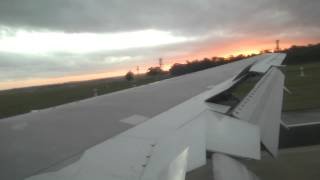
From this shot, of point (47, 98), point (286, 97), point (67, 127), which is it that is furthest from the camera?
point (47, 98)

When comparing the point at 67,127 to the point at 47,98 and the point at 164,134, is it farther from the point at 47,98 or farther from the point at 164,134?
the point at 47,98

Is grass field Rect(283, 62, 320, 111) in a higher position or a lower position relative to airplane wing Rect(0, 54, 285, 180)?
lower

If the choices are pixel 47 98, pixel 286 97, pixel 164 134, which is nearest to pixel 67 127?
pixel 164 134

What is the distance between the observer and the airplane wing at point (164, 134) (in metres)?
1.91

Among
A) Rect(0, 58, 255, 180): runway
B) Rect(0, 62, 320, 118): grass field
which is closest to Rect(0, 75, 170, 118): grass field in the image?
Rect(0, 62, 320, 118): grass field

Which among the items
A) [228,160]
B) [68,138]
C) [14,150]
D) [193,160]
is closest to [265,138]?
[228,160]

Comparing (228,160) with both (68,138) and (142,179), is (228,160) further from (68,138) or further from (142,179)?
(68,138)

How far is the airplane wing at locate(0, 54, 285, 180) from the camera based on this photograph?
6.26 feet

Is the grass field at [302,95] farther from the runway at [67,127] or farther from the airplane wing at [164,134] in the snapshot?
the runway at [67,127]

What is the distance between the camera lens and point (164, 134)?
97.7 inches

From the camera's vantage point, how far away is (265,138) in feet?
9.49

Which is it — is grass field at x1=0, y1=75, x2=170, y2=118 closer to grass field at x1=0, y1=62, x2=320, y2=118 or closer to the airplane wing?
grass field at x1=0, y1=62, x2=320, y2=118

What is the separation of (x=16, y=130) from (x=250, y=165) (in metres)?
4.75

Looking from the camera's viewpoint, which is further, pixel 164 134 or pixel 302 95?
pixel 302 95
